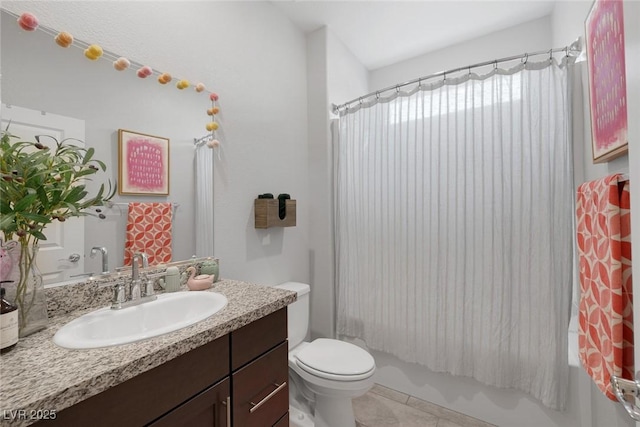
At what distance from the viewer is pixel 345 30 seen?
2189 millimetres

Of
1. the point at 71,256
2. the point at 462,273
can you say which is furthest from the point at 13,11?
the point at 462,273

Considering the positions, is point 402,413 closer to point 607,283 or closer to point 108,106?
point 607,283

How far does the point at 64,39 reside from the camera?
0.97 metres

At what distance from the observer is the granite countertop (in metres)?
0.51

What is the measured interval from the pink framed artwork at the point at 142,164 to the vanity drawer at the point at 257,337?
78cm

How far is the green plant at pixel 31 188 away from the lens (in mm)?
739

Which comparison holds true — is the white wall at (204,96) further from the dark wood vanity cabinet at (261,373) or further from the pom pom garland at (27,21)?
the dark wood vanity cabinet at (261,373)

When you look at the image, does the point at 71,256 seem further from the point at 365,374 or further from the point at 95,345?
the point at 365,374

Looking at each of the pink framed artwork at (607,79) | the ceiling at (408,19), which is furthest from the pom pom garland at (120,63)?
the pink framed artwork at (607,79)

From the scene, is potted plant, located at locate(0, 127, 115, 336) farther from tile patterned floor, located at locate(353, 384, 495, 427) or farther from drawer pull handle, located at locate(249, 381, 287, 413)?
tile patterned floor, located at locate(353, 384, 495, 427)

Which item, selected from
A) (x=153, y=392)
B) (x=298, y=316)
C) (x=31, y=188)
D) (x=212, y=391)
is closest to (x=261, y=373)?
(x=212, y=391)

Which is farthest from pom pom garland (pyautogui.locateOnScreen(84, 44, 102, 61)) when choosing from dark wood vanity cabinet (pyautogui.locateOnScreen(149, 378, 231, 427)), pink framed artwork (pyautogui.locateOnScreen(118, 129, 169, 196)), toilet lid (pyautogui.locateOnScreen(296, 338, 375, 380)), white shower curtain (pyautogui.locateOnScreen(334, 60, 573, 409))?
toilet lid (pyautogui.locateOnScreen(296, 338, 375, 380))

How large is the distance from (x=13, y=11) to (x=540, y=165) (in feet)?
7.65

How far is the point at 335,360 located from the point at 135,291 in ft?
3.53
